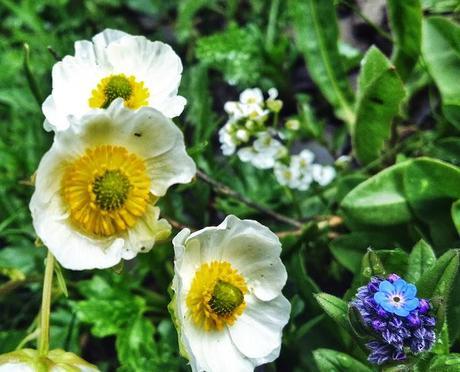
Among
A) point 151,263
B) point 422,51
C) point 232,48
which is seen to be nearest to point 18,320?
point 151,263

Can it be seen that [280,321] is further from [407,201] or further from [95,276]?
[95,276]

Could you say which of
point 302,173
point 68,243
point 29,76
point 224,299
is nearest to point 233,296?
point 224,299

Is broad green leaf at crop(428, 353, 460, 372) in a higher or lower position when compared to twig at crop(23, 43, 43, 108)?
lower

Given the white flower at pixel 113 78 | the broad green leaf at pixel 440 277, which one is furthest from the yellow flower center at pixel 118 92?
the broad green leaf at pixel 440 277

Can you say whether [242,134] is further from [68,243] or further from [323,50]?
[68,243]

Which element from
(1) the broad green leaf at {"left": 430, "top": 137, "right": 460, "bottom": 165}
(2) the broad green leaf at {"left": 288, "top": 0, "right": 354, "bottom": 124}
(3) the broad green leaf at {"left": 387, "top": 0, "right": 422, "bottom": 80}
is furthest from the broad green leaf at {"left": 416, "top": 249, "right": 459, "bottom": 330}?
(2) the broad green leaf at {"left": 288, "top": 0, "right": 354, "bottom": 124}

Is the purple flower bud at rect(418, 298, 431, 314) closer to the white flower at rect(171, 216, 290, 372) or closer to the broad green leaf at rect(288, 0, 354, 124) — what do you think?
the white flower at rect(171, 216, 290, 372)

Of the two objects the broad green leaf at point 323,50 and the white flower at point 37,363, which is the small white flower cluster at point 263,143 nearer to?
the broad green leaf at point 323,50
